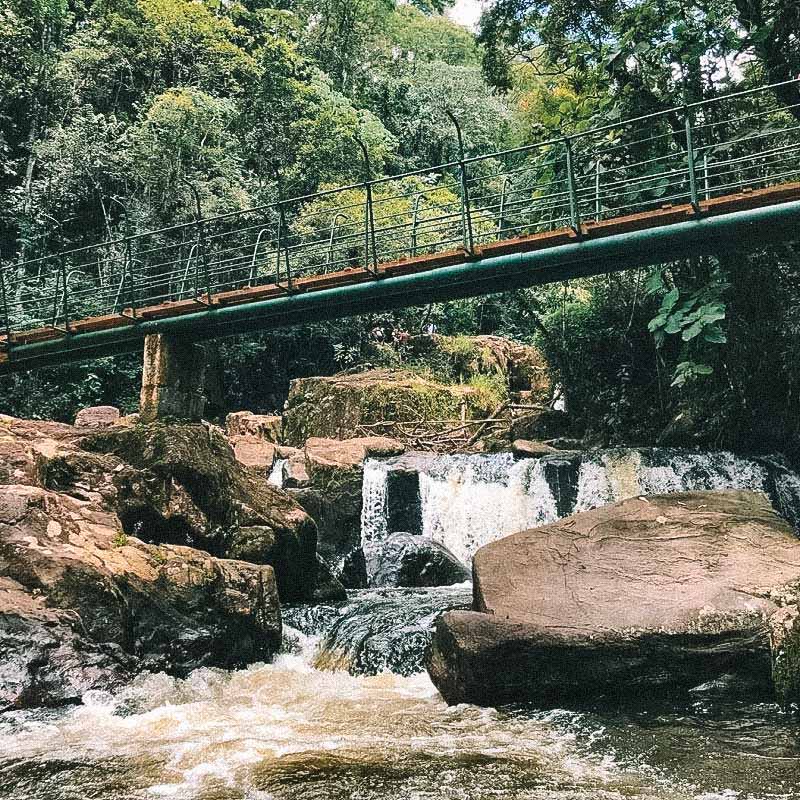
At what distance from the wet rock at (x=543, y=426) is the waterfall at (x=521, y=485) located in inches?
118

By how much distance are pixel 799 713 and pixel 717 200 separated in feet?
20.1

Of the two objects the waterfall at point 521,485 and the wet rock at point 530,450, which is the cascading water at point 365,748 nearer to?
the waterfall at point 521,485

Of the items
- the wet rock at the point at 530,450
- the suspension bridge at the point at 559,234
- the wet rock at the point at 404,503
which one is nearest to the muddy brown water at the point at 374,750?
the suspension bridge at the point at 559,234

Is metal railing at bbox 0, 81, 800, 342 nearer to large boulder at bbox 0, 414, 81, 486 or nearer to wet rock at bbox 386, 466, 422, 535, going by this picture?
large boulder at bbox 0, 414, 81, 486

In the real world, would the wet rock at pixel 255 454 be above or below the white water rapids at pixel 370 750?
above

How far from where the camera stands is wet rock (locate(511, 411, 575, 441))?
18156 mm

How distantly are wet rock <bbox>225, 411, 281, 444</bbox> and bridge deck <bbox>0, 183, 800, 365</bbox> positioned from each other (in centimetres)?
668

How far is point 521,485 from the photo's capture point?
14.7 metres

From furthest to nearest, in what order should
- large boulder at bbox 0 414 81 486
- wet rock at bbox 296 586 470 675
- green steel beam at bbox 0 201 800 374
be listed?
green steel beam at bbox 0 201 800 374
large boulder at bbox 0 414 81 486
wet rock at bbox 296 586 470 675

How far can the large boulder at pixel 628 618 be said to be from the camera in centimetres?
634

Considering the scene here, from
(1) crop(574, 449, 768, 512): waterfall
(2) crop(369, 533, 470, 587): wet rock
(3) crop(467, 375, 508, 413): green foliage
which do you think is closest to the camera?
(2) crop(369, 533, 470, 587): wet rock

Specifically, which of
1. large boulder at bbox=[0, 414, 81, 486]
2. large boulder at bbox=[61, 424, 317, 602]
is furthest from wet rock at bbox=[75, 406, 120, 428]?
large boulder at bbox=[61, 424, 317, 602]

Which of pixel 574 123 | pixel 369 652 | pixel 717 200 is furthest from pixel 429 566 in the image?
pixel 574 123

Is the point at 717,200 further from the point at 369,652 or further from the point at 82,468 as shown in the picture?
the point at 82,468
